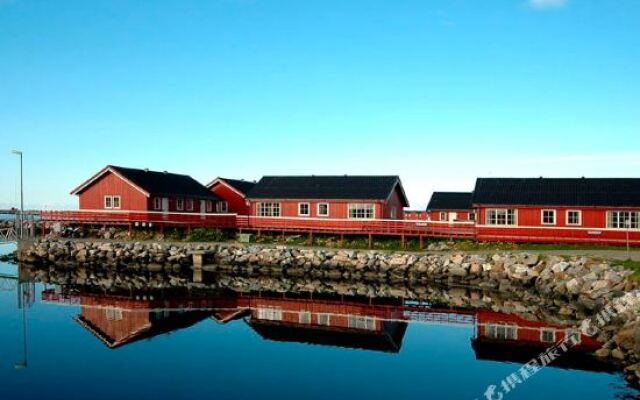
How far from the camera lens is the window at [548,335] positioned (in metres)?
17.9

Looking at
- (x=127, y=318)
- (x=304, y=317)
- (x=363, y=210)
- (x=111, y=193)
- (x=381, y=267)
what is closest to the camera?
(x=127, y=318)

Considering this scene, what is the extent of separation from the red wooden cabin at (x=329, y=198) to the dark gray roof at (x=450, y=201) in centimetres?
1230

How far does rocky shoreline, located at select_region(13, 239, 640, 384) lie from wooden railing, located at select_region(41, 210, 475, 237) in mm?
2509

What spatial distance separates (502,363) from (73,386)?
11140 millimetres

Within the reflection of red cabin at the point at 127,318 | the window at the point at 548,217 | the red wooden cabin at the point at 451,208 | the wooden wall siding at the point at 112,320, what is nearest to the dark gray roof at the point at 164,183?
the reflection of red cabin at the point at 127,318

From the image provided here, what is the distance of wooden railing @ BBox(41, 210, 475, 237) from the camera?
35688 mm

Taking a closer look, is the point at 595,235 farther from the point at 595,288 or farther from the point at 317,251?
the point at 317,251

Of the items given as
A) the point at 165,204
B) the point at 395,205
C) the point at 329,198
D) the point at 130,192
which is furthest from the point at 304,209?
the point at 130,192

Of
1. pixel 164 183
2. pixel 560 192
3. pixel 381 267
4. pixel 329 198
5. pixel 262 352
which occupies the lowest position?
pixel 262 352

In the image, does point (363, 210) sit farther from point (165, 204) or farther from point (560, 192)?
point (165, 204)

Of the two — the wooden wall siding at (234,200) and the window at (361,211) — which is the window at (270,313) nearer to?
the window at (361,211)

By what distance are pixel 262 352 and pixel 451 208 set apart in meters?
38.4

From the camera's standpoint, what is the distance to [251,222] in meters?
39.6

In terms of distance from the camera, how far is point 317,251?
33.4 metres
